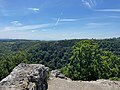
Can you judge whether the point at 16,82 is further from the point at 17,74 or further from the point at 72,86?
the point at 72,86

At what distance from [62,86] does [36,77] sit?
4855 millimetres

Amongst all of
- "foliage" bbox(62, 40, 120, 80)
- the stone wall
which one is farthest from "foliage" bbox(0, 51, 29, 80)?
the stone wall

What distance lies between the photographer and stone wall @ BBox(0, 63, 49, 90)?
13.2m

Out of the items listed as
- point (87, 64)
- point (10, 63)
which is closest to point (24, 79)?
point (87, 64)

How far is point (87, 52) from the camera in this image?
→ 35094 mm

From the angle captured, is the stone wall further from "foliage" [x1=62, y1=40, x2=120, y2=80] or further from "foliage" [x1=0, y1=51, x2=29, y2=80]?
"foliage" [x1=0, y1=51, x2=29, y2=80]

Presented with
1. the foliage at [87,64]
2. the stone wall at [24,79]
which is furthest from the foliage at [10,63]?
the stone wall at [24,79]

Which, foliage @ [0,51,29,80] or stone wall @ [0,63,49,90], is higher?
stone wall @ [0,63,49,90]

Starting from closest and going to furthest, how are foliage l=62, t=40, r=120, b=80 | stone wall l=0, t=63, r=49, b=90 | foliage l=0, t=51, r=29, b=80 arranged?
stone wall l=0, t=63, r=49, b=90 → foliage l=62, t=40, r=120, b=80 → foliage l=0, t=51, r=29, b=80

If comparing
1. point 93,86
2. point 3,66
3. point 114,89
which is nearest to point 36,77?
point 93,86

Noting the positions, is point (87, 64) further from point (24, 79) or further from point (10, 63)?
point (24, 79)

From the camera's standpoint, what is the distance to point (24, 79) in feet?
47.2

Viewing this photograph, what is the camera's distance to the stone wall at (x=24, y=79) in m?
13.2

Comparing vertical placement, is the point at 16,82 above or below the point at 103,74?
above
